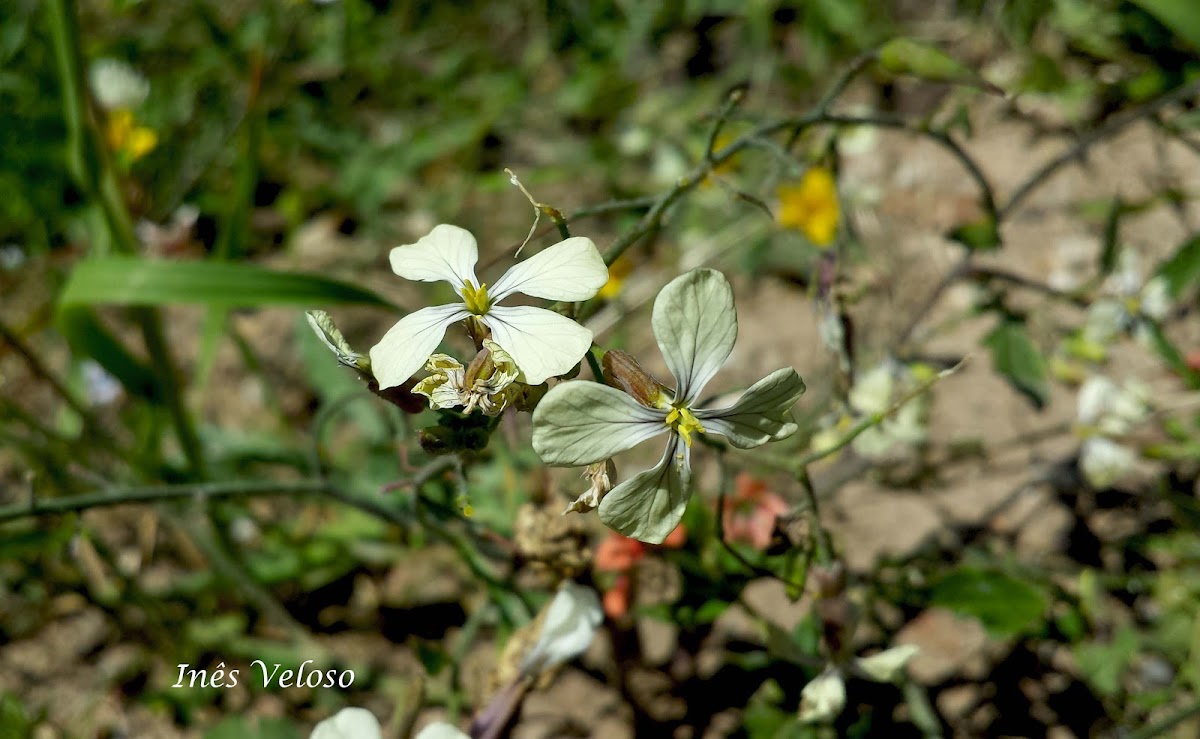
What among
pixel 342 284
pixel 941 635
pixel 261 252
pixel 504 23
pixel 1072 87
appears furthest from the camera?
pixel 504 23

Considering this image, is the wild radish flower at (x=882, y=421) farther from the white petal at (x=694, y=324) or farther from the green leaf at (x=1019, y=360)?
the white petal at (x=694, y=324)

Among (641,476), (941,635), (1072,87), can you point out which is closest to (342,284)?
(641,476)

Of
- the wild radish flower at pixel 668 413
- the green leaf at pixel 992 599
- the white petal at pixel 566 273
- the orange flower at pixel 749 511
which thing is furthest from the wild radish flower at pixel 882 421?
the white petal at pixel 566 273

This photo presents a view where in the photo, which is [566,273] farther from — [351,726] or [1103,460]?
[1103,460]

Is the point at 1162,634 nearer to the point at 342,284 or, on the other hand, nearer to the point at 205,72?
the point at 342,284

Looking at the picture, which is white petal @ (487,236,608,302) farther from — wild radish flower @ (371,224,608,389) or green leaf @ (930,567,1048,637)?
green leaf @ (930,567,1048,637)

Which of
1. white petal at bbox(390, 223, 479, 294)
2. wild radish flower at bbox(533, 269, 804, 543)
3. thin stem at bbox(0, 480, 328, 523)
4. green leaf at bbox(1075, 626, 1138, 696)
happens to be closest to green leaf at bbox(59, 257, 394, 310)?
thin stem at bbox(0, 480, 328, 523)
